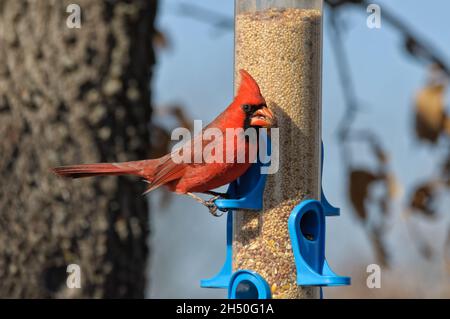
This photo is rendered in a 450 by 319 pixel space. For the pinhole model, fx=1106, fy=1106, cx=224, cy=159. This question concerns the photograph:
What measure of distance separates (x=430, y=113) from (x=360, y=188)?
19.3 inches

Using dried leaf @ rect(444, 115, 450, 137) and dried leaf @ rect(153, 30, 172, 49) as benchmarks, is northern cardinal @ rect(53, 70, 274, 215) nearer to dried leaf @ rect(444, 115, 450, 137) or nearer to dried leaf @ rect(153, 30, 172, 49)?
dried leaf @ rect(444, 115, 450, 137)

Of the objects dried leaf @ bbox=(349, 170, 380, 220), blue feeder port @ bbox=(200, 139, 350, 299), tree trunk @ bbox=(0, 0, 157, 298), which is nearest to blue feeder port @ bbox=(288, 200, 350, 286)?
blue feeder port @ bbox=(200, 139, 350, 299)

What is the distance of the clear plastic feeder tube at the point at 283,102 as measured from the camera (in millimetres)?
4316

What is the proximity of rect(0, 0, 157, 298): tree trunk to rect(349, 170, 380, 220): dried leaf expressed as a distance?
3.37 ft

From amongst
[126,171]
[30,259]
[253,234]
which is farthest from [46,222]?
[253,234]

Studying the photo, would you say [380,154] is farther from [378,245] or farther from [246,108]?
[246,108]

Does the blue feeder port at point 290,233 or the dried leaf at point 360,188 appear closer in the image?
the blue feeder port at point 290,233

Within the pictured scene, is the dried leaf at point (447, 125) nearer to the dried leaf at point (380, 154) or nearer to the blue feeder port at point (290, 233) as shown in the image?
the dried leaf at point (380, 154)

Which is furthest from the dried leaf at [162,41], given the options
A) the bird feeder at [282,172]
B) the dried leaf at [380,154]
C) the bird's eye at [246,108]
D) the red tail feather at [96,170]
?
the bird's eye at [246,108]

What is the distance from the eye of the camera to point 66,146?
5.15 m

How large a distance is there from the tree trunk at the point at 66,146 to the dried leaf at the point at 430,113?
1.35 m

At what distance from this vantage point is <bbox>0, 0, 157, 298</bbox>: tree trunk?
5.10 metres

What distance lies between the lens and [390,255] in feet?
18.2

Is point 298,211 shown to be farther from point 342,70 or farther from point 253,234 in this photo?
point 342,70
